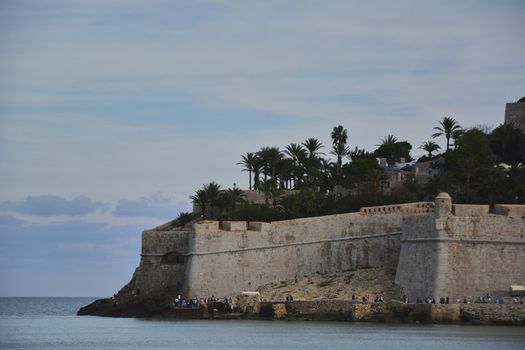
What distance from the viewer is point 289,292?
53594 mm

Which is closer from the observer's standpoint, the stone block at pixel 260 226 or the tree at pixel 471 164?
the stone block at pixel 260 226

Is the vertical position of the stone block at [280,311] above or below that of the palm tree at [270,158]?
below

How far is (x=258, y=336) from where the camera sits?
146 feet

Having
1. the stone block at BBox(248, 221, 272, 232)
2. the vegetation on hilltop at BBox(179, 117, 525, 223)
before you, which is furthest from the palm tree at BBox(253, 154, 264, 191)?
the stone block at BBox(248, 221, 272, 232)

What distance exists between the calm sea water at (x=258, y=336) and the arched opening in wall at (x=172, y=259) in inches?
176

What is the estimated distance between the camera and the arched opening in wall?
5706 cm

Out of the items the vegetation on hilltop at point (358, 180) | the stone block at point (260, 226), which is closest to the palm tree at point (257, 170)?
the vegetation on hilltop at point (358, 180)

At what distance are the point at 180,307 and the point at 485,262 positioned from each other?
478 inches

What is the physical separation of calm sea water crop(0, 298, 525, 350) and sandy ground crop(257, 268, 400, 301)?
9.12 feet

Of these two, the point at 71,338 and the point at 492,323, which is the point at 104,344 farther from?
the point at 492,323

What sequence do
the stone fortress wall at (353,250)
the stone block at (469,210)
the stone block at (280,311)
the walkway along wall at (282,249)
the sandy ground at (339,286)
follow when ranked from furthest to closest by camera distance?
the walkway along wall at (282,249)
the stone block at (469,210)
the sandy ground at (339,286)
the stone block at (280,311)
the stone fortress wall at (353,250)

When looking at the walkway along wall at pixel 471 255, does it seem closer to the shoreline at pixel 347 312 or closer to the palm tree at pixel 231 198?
the shoreline at pixel 347 312

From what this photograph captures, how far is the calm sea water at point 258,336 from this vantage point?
41.4 m

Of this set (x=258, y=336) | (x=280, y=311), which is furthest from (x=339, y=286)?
(x=258, y=336)
